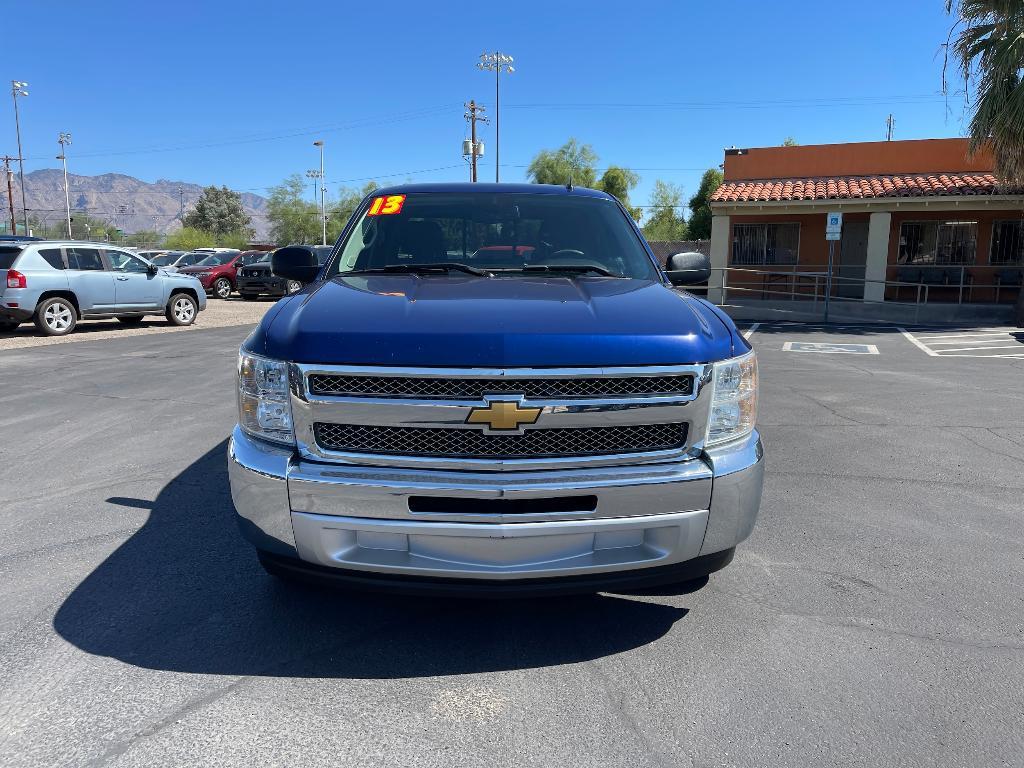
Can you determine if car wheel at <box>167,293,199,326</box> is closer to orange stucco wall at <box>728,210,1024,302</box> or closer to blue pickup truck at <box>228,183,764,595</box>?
orange stucco wall at <box>728,210,1024,302</box>

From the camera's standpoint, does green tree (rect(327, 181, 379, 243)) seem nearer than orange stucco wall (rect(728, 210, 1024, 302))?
No

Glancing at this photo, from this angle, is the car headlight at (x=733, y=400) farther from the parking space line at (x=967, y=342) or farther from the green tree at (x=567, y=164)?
the green tree at (x=567, y=164)

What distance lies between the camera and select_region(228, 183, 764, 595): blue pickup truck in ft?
8.49

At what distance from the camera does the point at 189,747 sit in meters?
2.38

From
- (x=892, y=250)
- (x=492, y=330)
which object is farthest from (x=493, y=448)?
(x=892, y=250)

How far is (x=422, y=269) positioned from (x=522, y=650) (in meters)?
1.89

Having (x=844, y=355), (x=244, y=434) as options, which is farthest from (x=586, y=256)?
(x=844, y=355)

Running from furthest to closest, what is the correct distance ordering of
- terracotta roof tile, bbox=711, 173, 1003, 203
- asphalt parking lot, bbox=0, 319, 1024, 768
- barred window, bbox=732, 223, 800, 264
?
barred window, bbox=732, 223, 800, 264
terracotta roof tile, bbox=711, 173, 1003, 203
asphalt parking lot, bbox=0, 319, 1024, 768

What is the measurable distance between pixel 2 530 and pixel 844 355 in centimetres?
1174

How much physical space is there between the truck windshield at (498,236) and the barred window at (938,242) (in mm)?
20112

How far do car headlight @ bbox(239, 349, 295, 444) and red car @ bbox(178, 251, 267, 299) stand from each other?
1001 inches

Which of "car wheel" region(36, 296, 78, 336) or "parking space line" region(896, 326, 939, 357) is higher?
"car wheel" region(36, 296, 78, 336)

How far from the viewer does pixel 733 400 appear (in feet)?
9.33

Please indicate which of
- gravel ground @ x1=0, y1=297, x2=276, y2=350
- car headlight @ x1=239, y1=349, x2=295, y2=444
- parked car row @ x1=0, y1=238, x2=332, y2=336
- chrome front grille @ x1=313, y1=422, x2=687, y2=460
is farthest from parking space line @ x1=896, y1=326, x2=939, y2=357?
gravel ground @ x1=0, y1=297, x2=276, y2=350
